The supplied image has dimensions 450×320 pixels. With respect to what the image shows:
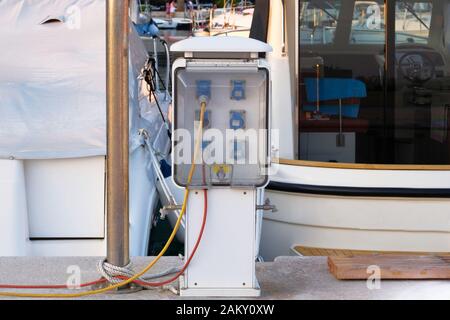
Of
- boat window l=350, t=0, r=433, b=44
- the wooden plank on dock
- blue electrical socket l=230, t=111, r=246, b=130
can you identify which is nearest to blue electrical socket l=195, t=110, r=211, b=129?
blue electrical socket l=230, t=111, r=246, b=130

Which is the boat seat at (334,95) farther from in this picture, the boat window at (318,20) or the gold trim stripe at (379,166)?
the gold trim stripe at (379,166)

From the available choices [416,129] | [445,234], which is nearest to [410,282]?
[445,234]

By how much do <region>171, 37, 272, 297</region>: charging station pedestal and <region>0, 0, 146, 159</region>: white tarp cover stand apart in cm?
190

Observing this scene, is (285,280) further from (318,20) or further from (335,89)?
(318,20)

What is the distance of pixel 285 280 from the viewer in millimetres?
4371

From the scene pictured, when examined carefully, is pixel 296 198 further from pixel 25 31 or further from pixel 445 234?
pixel 25 31

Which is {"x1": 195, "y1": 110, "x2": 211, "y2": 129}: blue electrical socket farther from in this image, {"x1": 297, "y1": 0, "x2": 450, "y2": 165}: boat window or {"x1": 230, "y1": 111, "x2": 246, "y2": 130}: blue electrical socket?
{"x1": 297, "y1": 0, "x2": 450, "y2": 165}: boat window

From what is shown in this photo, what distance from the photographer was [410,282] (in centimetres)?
435

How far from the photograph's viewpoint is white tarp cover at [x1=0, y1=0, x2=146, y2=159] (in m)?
5.77

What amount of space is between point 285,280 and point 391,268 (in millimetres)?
628

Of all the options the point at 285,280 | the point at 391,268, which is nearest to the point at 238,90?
the point at 285,280

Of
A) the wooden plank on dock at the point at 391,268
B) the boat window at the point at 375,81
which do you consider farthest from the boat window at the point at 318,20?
the wooden plank on dock at the point at 391,268

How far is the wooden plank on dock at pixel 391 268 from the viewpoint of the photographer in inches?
172
